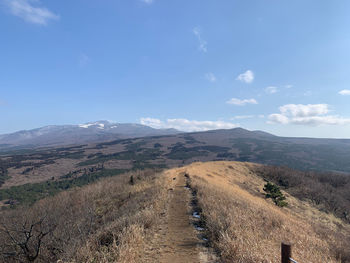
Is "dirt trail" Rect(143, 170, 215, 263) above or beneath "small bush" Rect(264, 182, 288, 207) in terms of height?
above

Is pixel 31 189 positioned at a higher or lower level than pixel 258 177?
lower

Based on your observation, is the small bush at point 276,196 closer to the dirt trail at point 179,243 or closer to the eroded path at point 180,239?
the eroded path at point 180,239

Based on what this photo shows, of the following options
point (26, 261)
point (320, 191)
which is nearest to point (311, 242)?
point (26, 261)

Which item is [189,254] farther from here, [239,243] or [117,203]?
[117,203]

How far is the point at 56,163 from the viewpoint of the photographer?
15212 centimetres

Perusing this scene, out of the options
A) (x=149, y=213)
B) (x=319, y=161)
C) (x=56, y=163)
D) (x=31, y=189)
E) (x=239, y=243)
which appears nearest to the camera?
(x=239, y=243)

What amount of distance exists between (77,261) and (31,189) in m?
119

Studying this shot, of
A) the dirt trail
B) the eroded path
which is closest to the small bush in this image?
the eroded path

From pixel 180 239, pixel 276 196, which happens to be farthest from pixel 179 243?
pixel 276 196

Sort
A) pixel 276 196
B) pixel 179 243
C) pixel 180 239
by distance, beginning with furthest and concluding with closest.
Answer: pixel 276 196
pixel 180 239
pixel 179 243

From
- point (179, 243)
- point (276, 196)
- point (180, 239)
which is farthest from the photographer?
point (276, 196)

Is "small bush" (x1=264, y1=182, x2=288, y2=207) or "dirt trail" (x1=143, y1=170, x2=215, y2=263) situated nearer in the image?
"dirt trail" (x1=143, y1=170, x2=215, y2=263)

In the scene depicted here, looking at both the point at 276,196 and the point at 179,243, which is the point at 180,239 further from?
the point at 276,196

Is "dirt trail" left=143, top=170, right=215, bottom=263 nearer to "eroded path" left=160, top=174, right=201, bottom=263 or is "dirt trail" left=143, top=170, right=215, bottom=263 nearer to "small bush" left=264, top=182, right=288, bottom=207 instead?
"eroded path" left=160, top=174, right=201, bottom=263
